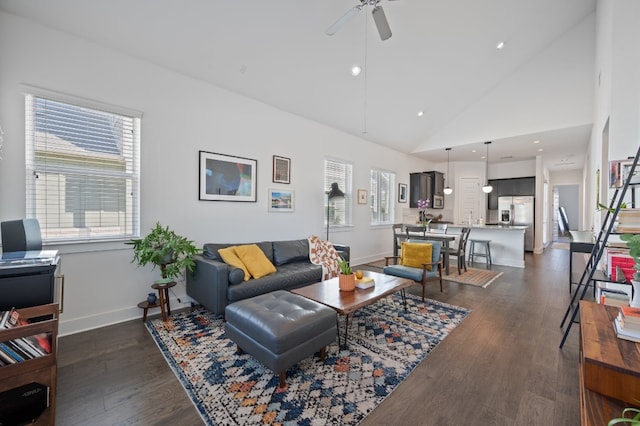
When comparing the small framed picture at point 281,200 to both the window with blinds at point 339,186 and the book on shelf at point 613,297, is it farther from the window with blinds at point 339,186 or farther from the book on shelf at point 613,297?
the book on shelf at point 613,297

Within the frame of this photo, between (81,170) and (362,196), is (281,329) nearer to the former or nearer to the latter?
(81,170)

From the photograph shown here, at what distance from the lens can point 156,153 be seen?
3.36 meters

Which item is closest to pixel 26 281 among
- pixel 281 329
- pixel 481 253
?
pixel 281 329

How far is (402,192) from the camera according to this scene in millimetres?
7656

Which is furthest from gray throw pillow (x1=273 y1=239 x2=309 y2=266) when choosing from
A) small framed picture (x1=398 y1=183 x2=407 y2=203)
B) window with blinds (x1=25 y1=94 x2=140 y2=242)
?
small framed picture (x1=398 y1=183 x2=407 y2=203)

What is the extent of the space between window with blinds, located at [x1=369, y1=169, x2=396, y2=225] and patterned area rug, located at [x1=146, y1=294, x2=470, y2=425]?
3.86m

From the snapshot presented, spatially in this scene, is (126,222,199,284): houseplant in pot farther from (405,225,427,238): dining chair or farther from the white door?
the white door

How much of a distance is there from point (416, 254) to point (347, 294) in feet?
5.85

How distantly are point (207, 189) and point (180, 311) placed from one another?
1.64 metres

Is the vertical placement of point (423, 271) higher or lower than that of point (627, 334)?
lower

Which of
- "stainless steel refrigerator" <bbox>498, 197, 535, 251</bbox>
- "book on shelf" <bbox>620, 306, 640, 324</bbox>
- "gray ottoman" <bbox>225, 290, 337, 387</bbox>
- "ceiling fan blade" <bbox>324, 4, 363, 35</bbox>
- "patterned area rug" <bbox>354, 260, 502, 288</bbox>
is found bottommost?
"patterned area rug" <bbox>354, 260, 502, 288</bbox>

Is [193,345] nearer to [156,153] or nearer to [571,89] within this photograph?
[156,153]

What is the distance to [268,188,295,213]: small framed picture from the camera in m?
4.62

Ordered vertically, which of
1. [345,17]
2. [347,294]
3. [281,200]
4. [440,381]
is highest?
[345,17]
